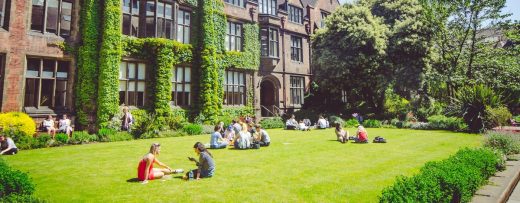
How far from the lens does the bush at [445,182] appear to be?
5152 millimetres

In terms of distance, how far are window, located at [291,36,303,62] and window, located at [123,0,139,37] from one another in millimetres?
16664

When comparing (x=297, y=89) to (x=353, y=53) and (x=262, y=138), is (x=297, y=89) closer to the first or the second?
(x=353, y=53)

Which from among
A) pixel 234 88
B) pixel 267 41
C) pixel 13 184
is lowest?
pixel 13 184

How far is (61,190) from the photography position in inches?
282

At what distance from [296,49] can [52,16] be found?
2229 cm

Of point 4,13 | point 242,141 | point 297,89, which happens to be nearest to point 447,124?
point 297,89

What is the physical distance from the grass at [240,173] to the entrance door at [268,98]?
1736 centimetres

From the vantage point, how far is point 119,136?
57.8ft

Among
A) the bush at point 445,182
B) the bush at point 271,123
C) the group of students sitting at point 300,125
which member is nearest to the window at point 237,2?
the bush at point 271,123

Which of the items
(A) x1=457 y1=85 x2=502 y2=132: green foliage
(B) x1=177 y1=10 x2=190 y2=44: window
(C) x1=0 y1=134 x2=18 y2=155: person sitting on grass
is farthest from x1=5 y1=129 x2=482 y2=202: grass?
(B) x1=177 y1=10 x2=190 y2=44: window

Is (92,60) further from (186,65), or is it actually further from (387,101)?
(387,101)

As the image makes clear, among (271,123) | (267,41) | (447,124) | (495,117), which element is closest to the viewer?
(495,117)

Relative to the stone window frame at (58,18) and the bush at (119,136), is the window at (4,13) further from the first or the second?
the bush at (119,136)

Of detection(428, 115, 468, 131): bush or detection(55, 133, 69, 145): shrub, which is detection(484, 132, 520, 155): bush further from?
detection(55, 133, 69, 145): shrub
